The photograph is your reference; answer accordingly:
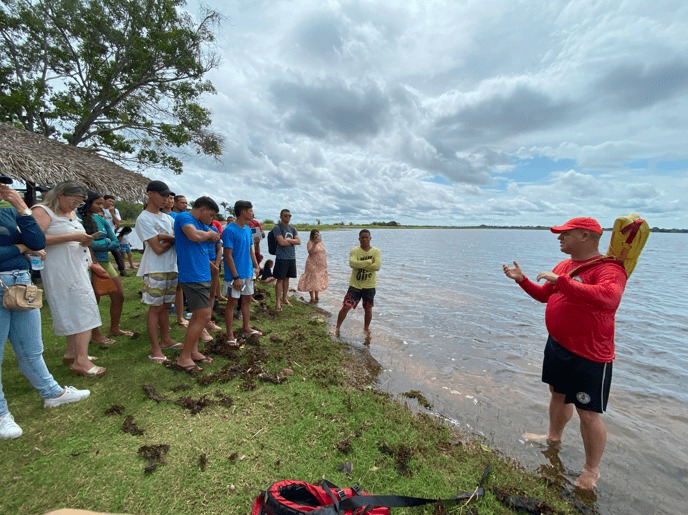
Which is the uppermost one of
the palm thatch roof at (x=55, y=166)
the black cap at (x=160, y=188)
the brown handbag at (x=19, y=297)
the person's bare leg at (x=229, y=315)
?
the palm thatch roof at (x=55, y=166)

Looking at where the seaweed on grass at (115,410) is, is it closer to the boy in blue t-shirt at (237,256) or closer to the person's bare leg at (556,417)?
the boy in blue t-shirt at (237,256)

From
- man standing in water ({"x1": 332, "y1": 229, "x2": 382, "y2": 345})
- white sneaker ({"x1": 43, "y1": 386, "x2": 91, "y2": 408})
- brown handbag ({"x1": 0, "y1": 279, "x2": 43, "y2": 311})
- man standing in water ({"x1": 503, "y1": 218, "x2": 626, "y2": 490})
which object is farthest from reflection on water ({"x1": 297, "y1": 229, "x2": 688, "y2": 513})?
brown handbag ({"x1": 0, "y1": 279, "x2": 43, "y2": 311})

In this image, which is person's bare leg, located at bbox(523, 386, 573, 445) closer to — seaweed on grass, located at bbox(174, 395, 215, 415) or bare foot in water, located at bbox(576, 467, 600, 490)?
bare foot in water, located at bbox(576, 467, 600, 490)

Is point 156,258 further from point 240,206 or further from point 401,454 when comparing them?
point 401,454

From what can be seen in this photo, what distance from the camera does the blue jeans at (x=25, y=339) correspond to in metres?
2.90

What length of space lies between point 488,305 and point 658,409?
6713mm

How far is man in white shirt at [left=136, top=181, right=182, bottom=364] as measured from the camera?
4.33 meters

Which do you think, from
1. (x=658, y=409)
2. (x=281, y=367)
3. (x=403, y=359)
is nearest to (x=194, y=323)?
(x=281, y=367)

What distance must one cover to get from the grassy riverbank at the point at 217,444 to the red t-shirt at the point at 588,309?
4.76 feet

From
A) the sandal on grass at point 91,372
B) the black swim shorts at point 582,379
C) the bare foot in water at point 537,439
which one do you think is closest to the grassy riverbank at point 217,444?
the sandal on grass at point 91,372

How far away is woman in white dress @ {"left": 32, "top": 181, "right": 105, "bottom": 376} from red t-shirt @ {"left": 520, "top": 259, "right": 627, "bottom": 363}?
5185 mm

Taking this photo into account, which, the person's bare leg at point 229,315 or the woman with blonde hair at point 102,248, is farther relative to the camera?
the person's bare leg at point 229,315

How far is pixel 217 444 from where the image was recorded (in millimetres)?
3072

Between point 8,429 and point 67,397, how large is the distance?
22.0 inches
